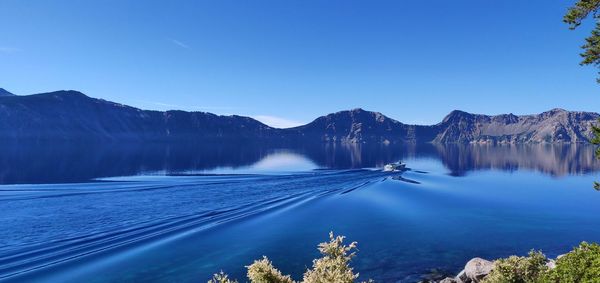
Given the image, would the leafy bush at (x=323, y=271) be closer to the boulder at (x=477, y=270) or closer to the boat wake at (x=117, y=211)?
the boulder at (x=477, y=270)

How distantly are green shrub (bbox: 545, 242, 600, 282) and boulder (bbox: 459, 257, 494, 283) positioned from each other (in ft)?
27.9

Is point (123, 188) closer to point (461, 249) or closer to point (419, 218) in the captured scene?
point (419, 218)

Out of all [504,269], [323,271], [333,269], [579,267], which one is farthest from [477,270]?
[323,271]

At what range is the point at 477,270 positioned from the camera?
101ft

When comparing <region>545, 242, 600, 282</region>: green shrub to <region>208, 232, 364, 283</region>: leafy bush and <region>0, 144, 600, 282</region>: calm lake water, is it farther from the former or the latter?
<region>0, 144, 600, 282</region>: calm lake water

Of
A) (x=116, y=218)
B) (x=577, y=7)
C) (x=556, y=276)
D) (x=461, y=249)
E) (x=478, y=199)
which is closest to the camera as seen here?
(x=556, y=276)

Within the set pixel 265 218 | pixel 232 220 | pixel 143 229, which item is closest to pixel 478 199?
pixel 265 218

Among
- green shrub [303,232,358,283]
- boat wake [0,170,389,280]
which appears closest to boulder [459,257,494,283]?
green shrub [303,232,358,283]

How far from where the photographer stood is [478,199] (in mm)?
78375

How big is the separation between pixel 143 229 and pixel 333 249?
35050mm

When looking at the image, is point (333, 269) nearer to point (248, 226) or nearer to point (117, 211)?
point (248, 226)

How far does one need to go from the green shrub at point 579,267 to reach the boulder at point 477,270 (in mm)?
8497

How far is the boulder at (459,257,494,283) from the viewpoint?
30469mm

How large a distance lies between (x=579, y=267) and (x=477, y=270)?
11.1m
